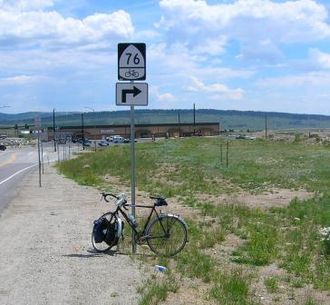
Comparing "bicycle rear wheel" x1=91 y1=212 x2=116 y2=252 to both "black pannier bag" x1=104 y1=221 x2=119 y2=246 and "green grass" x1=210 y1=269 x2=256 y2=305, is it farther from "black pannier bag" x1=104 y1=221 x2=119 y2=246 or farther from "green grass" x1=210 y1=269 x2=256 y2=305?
"green grass" x1=210 y1=269 x2=256 y2=305

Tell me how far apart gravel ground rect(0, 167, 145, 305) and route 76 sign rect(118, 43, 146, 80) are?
110 inches

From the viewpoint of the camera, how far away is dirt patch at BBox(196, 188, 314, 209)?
1934cm

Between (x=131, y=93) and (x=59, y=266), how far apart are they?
2.79 metres

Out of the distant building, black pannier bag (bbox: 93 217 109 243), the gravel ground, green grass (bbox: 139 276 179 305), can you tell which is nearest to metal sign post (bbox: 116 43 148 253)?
black pannier bag (bbox: 93 217 109 243)

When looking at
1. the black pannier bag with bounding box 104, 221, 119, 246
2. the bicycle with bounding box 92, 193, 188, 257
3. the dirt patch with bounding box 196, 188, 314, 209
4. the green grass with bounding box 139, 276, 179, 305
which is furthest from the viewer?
the dirt patch with bounding box 196, 188, 314, 209

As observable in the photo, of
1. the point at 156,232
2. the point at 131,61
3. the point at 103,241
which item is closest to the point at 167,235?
the point at 156,232

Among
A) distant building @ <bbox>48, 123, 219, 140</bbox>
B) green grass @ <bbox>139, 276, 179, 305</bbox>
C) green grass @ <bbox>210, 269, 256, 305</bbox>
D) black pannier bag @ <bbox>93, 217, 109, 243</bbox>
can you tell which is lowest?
distant building @ <bbox>48, 123, 219, 140</bbox>

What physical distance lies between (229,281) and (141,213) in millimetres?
8316

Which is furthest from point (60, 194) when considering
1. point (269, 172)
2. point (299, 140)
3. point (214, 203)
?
point (299, 140)

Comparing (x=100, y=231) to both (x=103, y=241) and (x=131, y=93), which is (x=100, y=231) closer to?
(x=103, y=241)

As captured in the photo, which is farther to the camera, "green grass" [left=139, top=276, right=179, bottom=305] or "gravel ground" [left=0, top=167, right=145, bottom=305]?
"gravel ground" [left=0, top=167, right=145, bottom=305]

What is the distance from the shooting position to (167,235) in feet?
33.6

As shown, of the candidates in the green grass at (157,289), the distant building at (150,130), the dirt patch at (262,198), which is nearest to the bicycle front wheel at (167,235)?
the green grass at (157,289)

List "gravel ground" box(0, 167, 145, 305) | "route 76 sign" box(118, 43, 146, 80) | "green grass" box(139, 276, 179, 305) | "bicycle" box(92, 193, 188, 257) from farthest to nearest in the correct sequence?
1. "bicycle" box(92, 193, 188, 257)
2. "route 76 sign" box(118, 43, 146, 80)
3. "gravel ground" box(0, 167, 145, 305)
4. "green grass" box(139, 276, 179, 305)
